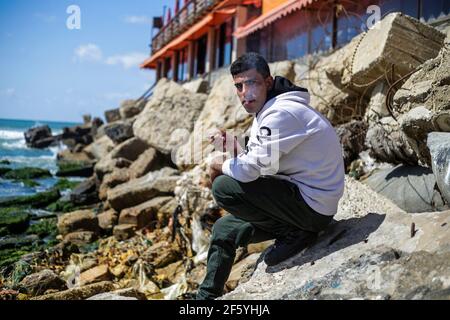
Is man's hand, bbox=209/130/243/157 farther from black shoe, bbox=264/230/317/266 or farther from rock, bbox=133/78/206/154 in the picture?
rock, bbox=133/78/206/154

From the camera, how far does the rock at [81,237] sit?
7.96 m

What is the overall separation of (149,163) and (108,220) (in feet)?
8.15

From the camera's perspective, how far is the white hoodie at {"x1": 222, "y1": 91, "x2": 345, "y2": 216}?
2.86m

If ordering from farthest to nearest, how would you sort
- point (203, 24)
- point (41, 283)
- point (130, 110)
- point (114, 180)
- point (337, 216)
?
1. point (130, 110)
2. point (203, 24)
3. point (114, 180)
4. point (41, 283)
5. point (337, 216)

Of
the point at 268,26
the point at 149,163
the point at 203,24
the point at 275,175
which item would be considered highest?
the point at 203,24

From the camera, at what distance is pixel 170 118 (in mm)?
10859

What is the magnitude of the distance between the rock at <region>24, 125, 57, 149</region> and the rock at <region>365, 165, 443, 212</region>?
34.9 metres

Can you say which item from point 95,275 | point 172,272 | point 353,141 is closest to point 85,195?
point 95,275

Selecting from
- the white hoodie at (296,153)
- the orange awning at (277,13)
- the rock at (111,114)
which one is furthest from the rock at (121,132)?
the white hoodie at (296,153)

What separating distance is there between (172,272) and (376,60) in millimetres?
3434

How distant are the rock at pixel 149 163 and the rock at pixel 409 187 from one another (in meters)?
7.13

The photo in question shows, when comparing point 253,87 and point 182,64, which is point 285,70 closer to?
point 253,87

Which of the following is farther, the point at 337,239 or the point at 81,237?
the point at 81,237

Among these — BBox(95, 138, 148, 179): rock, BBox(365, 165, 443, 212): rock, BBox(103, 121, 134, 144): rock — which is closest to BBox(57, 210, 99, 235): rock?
BBox(95, 138, 148, 179): rock
